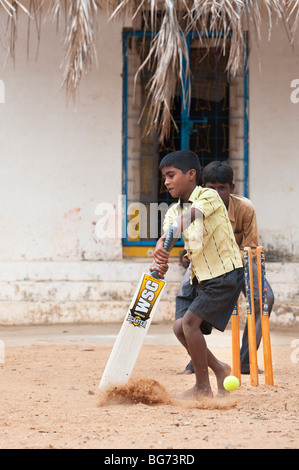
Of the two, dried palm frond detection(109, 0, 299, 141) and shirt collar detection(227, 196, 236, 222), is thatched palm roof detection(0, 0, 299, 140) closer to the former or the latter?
dried palm frond detection(109, 0, 299, 141)

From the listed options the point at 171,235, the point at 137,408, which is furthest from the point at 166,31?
the point at 137,408

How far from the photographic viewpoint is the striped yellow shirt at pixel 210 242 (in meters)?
4.14

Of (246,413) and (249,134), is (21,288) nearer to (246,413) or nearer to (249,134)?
(249,134)

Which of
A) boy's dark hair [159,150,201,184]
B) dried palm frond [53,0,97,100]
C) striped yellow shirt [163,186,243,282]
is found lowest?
striped yellow shirt [163,186,243,282]

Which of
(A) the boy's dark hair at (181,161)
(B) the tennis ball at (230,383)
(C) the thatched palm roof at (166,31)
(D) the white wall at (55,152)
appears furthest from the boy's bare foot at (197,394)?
(D) the white wall at (55,152)

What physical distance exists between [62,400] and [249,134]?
4498mm

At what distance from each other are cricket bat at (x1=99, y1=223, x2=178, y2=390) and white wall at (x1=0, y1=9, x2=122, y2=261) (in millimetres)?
3936

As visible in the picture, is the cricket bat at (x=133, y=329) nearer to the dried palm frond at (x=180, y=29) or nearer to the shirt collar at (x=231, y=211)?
the shirt collar at (x=231, y=211)

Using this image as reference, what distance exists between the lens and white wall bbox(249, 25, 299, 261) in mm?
7930

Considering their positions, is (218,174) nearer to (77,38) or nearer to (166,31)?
(166,31)

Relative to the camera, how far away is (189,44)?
7.96 m

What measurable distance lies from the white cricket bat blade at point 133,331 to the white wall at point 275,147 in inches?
160

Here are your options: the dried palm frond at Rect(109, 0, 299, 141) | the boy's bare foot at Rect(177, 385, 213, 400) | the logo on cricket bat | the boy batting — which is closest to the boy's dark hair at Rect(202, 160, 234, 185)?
the boy batting

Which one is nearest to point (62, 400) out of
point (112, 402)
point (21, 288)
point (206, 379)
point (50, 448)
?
point (112, 402)
